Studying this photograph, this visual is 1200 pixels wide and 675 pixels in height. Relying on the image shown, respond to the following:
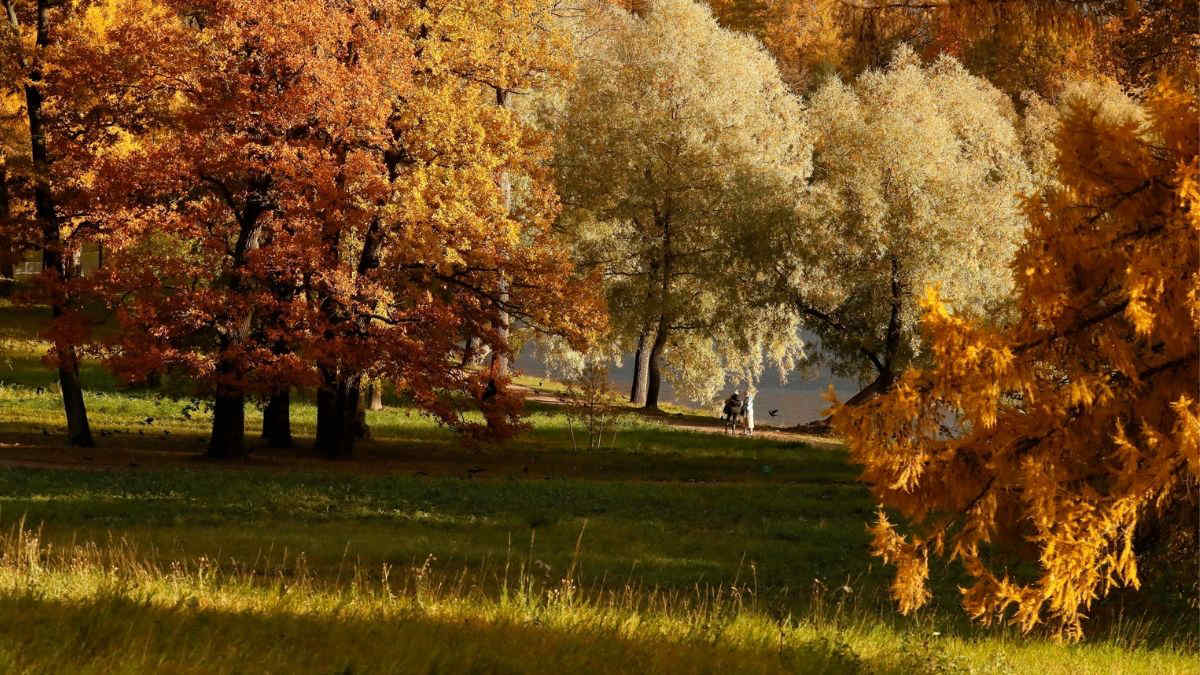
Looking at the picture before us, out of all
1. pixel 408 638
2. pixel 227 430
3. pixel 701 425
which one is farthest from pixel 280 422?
pixel 408 638

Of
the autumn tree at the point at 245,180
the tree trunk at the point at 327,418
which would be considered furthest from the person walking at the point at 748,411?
the autumn tree at the point at 245,180

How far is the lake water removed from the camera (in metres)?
81.9

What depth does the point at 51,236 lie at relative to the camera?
29.4 metres

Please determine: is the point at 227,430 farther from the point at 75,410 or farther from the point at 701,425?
the point at 701,425

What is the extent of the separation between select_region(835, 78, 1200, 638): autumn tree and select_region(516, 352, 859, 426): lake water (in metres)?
44.5

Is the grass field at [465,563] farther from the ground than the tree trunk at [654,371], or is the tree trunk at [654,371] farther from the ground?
the tree trunk at [654,371]

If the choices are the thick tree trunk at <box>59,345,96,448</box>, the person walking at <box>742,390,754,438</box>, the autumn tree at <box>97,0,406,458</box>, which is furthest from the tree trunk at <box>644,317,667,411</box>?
the thick tree trunk at <box>59,345,96,448</box>

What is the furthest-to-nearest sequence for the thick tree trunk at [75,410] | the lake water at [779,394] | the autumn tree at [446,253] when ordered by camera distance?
the lake water at [779,394]
the thick tree trunk at [75,410]
the autumn tree at [446,253]

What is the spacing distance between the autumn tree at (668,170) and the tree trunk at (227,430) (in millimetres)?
20122

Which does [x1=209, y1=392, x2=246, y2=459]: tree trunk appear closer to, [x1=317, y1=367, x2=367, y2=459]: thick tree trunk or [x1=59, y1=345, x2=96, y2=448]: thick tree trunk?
[x1=317, y1=367, x2=367, y2=459]: thick tree trunk

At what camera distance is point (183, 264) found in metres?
28.0

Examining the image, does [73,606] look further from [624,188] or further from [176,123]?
[624,188]

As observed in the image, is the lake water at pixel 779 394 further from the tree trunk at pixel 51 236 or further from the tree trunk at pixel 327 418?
the tree trunk at pixel 51 236

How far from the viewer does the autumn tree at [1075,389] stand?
444 inches
